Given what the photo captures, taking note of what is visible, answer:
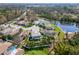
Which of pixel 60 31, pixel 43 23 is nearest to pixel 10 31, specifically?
pixel 43 23

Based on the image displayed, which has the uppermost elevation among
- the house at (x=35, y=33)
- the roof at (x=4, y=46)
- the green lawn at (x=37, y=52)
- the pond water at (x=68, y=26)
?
the pond water at (x=68, y=26)

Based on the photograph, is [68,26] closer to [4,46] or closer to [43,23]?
[43,23]

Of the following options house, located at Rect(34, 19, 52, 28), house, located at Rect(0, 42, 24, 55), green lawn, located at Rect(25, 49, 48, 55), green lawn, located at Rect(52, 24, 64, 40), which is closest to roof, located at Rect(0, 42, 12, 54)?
house, located at Rect(0, 42, 24, 55)

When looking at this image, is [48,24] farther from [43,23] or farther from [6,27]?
[6,27]

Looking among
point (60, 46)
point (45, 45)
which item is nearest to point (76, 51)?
point (60, 46)

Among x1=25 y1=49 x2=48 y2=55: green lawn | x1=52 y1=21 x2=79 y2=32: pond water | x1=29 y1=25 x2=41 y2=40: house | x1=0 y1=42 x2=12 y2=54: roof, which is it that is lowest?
x1=25 y1=49 x2=48 y2=55: green lawn

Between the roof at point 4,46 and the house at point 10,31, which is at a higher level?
the house at point 10,31

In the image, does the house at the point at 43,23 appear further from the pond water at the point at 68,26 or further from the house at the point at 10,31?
the house at the point at 10,31

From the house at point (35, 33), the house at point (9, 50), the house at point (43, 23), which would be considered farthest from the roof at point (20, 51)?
the house at point (43, 23)

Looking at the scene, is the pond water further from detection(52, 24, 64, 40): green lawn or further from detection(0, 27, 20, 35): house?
detection(0, 27, 20, 35): house

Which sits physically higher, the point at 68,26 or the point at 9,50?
the point at 68,26

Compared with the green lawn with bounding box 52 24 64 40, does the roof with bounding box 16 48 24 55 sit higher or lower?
lower
